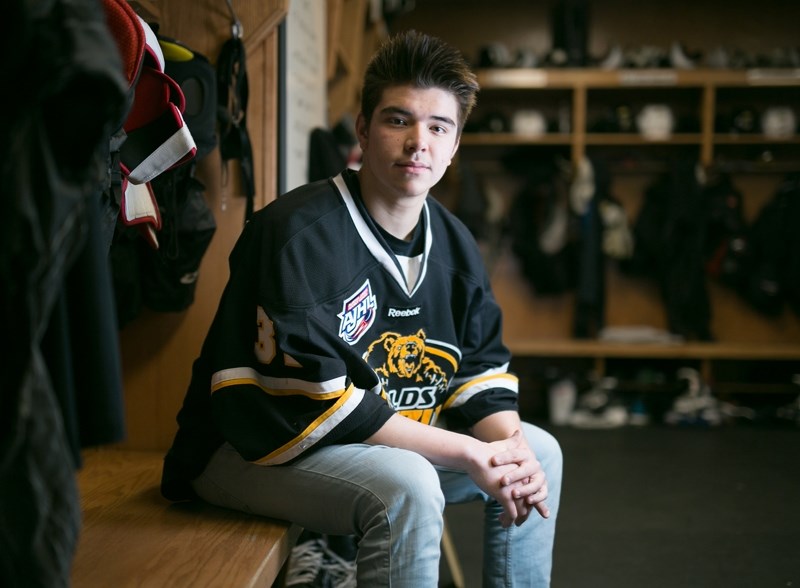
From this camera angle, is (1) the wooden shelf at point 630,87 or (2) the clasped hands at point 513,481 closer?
(2) the clasped hands at point 513,481

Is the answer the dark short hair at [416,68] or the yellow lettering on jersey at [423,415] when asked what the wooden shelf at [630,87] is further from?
the yellow lettering on jersey at [423,415]

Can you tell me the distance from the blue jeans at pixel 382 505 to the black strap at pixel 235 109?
2.25 feet

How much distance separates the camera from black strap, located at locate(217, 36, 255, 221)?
1820 millimetres

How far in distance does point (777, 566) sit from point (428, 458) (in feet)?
4.77

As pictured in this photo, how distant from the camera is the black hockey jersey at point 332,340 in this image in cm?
134

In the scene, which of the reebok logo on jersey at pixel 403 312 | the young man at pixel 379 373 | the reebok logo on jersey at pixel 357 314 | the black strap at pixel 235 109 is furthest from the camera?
the black strap at pixel 235 109

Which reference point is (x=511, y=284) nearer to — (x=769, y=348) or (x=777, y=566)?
(x=769, y=348)

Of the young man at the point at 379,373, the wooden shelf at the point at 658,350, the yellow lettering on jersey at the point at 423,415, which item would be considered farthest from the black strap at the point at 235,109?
the wooden shelf at the point at 658,350

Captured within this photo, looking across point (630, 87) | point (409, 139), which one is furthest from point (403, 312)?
point (630, 87)

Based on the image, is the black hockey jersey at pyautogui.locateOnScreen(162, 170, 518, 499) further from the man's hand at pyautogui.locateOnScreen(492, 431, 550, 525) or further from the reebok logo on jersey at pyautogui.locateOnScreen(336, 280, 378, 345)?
the man's hand at pyautogui.locateOnScreen(492, 431, 550, 525)

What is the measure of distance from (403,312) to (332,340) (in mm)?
233

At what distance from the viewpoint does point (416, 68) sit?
1.55 m

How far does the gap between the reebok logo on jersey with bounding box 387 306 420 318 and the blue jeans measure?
0.30 metres

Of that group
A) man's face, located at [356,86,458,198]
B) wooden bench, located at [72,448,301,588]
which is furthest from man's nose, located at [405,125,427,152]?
wooden bench, located at [72,448,301,588]
